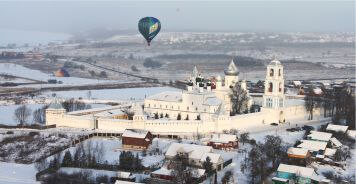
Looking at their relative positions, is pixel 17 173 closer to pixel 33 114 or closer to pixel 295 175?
pixel 295 175

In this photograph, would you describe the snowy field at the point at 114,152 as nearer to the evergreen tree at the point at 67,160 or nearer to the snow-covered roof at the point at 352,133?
the evergreen tree at the point at 67,160

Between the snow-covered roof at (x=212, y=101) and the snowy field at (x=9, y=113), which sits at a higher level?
the snow-covered roof at (x=212, y=101)

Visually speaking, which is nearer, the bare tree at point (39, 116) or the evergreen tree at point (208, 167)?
the evergreen tree at point (208, 167)

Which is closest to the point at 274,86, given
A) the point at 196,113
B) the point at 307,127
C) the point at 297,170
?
the point at 307,127

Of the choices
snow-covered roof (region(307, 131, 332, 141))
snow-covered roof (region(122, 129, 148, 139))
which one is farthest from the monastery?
snow-covered roof (region(307, 131, 332, 141))

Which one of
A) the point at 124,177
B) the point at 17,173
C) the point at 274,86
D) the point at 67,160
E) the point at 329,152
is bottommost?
the point at 17,173

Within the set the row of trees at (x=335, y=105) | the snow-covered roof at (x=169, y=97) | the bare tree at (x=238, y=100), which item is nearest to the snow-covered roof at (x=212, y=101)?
the snow-covered roof at (x=169, y=97)

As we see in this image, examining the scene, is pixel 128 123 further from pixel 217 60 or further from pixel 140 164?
pixel 217 60
